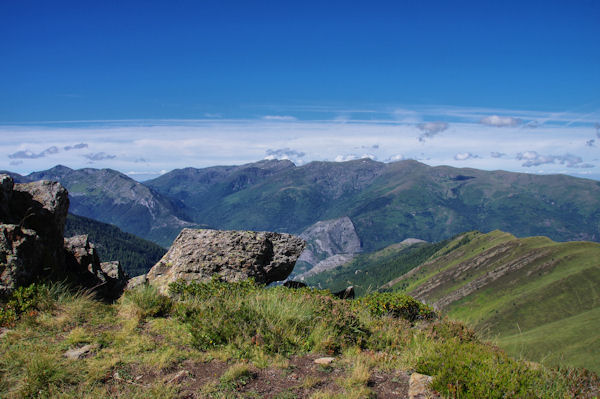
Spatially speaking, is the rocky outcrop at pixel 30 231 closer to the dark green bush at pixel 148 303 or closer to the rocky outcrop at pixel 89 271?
the rocky outcrop at pixel 89 271

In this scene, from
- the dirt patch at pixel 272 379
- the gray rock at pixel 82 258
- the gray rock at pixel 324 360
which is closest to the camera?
the dirt patch at pixel 272 379

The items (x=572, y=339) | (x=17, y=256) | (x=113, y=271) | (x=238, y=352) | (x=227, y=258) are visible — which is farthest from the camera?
(x=572, y=339)

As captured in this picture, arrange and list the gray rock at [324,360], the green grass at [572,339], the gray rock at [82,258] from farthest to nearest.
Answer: the green grass at [572,339] → the gray rock at [82,258] → the gray rock at [324,360]

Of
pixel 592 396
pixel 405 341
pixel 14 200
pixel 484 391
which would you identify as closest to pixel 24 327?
pixel 14 200

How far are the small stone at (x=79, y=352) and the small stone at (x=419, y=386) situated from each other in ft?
23.5

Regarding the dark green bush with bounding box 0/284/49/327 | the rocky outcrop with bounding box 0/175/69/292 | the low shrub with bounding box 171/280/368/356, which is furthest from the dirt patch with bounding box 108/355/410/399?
the rocky outcrop with bounding box 0/175/69/292

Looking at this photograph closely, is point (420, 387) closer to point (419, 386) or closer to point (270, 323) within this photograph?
point (419, 386)

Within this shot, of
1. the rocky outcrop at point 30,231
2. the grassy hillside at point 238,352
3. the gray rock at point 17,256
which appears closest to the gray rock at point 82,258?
the rocky outcrop at point 30,231

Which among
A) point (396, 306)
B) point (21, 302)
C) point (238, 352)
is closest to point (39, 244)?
point (21, 302)

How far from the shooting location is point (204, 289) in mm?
12641

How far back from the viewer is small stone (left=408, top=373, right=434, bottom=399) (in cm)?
705

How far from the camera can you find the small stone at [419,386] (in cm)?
705

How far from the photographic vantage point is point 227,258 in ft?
55.0

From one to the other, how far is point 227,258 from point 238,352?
8561 mm
